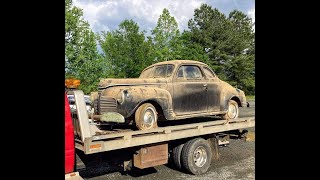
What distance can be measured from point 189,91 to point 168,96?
2.48 feet

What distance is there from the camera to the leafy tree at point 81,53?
1032 inches

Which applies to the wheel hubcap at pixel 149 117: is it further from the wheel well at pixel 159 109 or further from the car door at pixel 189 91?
the car door at pixel 189 91

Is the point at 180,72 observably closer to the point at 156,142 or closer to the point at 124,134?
the point at 156,142

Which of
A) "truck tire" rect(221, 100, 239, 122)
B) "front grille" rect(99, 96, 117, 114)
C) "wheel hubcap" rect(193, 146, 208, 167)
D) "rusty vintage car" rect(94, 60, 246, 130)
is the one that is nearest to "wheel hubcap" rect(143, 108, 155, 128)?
"rusty vintage car" rect(94, 60, 246, 130)

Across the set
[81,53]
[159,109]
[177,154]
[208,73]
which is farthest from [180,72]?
[81,53]

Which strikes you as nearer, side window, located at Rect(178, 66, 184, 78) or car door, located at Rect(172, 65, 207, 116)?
car door, located at Rect(172, 65, 207, 116)

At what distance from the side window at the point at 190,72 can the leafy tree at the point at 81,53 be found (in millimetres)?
19274

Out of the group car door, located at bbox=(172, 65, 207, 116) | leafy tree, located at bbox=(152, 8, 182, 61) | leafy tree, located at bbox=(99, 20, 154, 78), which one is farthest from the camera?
leafy tree, located at bbox=(152, 8, 182, 61)

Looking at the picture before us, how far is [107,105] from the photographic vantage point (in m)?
6.11

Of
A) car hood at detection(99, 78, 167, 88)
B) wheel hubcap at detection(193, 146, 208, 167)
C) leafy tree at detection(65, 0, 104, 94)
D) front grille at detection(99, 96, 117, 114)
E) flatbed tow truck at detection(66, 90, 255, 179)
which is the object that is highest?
leafy tree at detection(65, 0, 104, 94)

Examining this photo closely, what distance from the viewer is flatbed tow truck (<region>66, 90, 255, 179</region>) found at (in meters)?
4.63

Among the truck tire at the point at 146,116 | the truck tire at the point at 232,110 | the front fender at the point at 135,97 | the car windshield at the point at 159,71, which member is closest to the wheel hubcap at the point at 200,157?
the front fender at the point at 135,97

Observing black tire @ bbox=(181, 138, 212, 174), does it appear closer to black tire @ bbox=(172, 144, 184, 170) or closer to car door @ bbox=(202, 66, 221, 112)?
black tire @ bbox=(172, 144, 184, 170)
